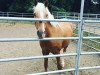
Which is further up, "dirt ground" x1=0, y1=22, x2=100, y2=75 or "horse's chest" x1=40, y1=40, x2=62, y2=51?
"horse's chest" x1=40, y1=40, x2=62, y2=51

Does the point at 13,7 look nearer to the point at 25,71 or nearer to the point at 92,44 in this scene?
the point at 92,44

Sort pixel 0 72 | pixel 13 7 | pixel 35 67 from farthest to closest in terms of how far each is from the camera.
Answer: pixel 13 7 < pixel 35 67 < pixel 0 72

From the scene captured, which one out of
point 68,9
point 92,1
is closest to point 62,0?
point 68,9

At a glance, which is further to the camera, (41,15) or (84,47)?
(84,47)

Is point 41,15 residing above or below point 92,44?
above

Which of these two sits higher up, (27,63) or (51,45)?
(51,45)

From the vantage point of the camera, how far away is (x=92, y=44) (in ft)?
34.1

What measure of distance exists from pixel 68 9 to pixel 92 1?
512cm

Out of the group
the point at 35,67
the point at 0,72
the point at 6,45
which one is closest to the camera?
the point at 0,72

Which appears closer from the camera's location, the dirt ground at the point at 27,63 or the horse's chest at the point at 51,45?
the horse's chest at the point at 51,45

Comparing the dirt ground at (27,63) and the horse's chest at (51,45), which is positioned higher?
the horse's chest at (51,45)

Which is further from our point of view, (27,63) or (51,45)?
(27,63)

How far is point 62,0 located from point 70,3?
1.78 m

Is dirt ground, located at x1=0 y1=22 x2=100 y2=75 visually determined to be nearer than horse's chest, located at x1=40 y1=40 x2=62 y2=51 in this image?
No
